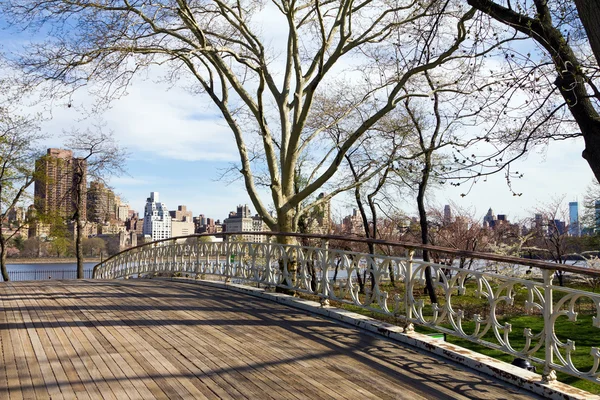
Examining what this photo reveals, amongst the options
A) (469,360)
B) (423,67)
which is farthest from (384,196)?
(469,360)

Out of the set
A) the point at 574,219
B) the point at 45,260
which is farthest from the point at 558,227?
the point at 45,260

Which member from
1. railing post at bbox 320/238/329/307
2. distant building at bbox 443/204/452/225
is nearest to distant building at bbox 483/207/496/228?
distant building at bbox 443/204/452/225

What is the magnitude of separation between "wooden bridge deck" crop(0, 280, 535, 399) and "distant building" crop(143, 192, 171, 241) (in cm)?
9685

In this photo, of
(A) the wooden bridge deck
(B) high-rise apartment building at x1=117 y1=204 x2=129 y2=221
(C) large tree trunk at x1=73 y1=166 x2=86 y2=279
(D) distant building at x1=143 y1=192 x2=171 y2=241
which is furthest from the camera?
(D) distant building at x1=143 y1=192 x2=171 y2=241

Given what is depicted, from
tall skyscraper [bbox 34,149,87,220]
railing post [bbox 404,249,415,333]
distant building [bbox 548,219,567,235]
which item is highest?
tall skyscraper [bbox 34,149,87,220]

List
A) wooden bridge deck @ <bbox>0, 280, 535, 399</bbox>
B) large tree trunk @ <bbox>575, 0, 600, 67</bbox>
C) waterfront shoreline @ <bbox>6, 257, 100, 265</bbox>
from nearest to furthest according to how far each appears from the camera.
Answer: wooden bridge deck @ <bbox>0, 280, 535, 399</bbox> → large tree trunk @ <bbox>575, 0, 600, 67</bbox> → waterfront shoreline @ <bbox>6, 257, 100, 265</bbox>

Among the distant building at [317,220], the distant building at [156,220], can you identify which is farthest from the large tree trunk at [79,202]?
the distant building at [156,220]

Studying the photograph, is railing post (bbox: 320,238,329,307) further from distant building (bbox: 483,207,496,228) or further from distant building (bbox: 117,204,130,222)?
distant building (bbox: 117,204,130,222)

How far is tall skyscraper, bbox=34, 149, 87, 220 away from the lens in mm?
27750

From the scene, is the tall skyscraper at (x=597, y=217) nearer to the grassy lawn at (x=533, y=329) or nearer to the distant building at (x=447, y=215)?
the distant building at (x=447, y=215)

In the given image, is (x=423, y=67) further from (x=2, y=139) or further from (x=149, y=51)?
(x=2, y=139)

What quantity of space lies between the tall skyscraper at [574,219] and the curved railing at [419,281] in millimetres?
12916

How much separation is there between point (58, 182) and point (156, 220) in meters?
90.0

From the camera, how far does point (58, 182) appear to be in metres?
29.1
